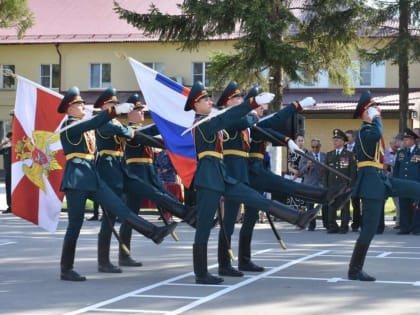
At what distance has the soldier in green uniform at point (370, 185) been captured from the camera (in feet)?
35.3

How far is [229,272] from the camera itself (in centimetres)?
1130

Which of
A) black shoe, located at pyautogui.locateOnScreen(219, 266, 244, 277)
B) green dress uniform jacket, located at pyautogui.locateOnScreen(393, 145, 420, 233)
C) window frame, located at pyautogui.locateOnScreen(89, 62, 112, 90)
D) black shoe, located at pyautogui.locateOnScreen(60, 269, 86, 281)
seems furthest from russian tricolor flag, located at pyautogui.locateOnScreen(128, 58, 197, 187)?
window frame, located at pyautogui.locateOnScreen(89, 62, 112, 90)

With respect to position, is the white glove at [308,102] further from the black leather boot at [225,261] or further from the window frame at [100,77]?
the window frame at [100,77]

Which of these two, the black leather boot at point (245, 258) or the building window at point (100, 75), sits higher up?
the building window at point (100, 75)

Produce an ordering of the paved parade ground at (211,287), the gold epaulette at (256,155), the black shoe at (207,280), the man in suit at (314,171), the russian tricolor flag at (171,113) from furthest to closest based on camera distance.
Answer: the man in suit at (314,171) < the russian tricolor flag at (171,113) < the gold epaulette at (256,155) < the black shoe at (207,280) < the paved parade ground at (211,287)

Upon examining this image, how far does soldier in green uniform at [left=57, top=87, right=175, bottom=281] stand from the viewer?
10.8 metres

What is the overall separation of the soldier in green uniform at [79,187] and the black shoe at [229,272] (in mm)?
871

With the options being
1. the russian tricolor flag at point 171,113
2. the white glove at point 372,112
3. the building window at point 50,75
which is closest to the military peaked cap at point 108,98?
the russian tricolor flag at point 171,113

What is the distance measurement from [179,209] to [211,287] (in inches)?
52.1

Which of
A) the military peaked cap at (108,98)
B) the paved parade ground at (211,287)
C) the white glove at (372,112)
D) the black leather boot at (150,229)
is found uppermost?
the military peaked cap at (108,98)

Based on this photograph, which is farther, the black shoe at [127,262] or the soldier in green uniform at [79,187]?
the black shoe at [127,262]

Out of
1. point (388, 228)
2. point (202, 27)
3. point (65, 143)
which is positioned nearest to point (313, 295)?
point (65, 143)

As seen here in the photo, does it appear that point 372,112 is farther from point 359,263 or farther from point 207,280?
point 207,280

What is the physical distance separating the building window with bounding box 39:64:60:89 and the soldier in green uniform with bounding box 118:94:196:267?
118ft
